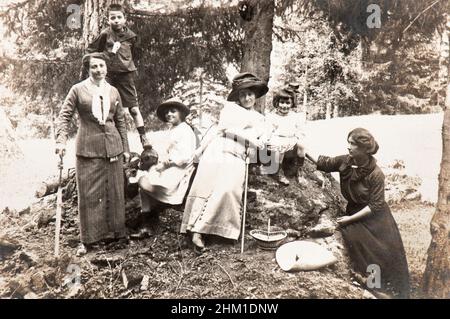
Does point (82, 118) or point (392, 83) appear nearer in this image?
point (82, 118)

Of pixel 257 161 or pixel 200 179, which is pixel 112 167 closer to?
pixel 200 179

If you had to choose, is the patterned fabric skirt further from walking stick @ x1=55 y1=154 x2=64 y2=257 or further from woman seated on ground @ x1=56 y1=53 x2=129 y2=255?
walking stick @ x1=55 y1=154 x2=64 y2=257

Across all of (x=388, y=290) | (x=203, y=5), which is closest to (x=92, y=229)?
(x=203, y=5)

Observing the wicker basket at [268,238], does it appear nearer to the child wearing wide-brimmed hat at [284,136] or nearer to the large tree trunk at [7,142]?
the child wearing wide-brimmed hat at [284,136]

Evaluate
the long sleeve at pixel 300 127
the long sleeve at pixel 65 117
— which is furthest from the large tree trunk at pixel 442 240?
the long sleeve at pixel 65 117

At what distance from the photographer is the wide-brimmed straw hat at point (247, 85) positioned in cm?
Result: 552

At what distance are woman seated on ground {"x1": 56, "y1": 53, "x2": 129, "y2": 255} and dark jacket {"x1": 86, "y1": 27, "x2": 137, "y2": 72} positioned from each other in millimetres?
116

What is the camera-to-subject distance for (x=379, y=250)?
220 inches

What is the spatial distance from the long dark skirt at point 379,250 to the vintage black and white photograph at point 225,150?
2cm

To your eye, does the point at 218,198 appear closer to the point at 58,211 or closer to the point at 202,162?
the point at 202,162

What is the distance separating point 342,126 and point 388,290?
6.44 ft

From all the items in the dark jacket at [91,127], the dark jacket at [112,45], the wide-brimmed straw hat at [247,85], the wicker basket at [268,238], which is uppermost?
the dark jacket at [112,45]

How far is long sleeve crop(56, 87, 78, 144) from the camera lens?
5176mm

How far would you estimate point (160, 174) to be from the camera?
5.58m
